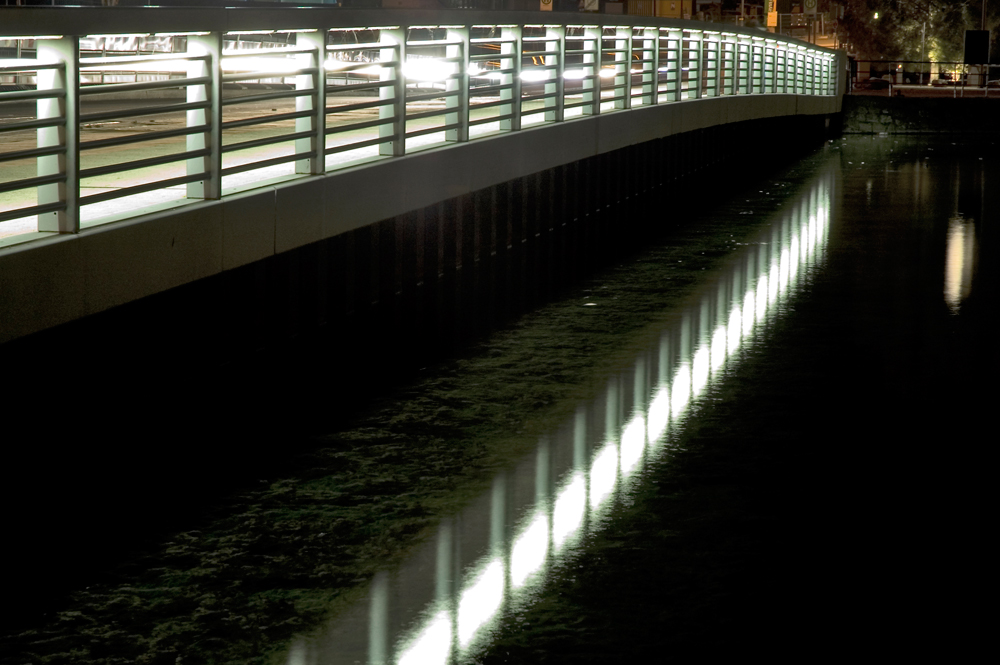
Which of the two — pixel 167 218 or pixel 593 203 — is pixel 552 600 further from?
pixel 593 203

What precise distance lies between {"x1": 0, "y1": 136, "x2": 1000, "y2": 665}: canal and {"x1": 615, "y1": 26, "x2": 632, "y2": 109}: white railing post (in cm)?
667

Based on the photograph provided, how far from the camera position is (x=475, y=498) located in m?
6.02

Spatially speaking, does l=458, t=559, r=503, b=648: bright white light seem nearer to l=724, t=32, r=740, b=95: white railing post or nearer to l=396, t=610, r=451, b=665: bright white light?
l=396, t=610, r=451, b=665: bright white light

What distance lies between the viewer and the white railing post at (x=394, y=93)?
1038 centimetres

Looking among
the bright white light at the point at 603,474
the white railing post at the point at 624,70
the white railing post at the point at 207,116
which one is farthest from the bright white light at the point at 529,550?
the white railing post at the point at 624,70

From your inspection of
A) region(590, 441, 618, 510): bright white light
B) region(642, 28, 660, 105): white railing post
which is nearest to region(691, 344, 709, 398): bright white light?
region(590, 441, 618, 510): bright white light

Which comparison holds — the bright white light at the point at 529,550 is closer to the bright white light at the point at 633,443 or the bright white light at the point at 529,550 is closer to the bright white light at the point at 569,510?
the bright white light at the point at 569,510

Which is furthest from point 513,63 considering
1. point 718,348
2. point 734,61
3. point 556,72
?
point 734,61

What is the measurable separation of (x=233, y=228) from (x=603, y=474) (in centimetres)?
287

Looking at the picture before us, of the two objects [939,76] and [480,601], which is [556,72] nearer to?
[480,601]

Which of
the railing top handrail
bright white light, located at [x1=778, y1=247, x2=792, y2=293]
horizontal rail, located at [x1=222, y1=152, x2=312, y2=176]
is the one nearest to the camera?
the railing top handrail

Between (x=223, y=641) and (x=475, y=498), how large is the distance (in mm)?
1678

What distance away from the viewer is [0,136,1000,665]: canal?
15.1 feet

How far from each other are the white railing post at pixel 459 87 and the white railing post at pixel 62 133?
4.88 meters
